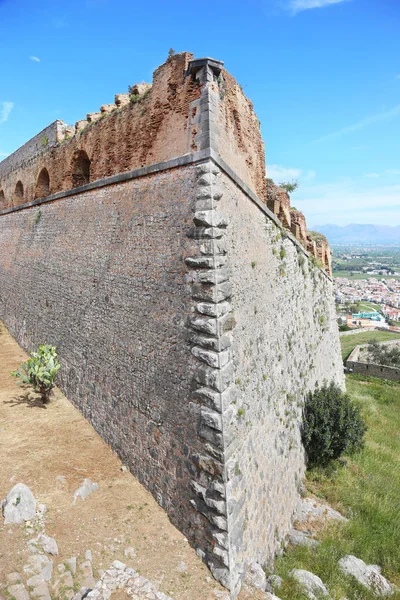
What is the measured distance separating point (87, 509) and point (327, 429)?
21.3 feet

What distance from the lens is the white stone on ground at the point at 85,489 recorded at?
610cm

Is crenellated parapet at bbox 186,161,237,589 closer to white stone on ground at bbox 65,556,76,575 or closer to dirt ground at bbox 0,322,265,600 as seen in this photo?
dirt ground at bbox 0,322,265,600

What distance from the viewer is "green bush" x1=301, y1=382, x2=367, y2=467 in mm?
9633

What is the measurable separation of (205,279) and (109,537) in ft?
14.0

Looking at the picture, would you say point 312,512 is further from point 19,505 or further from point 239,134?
point 239,134

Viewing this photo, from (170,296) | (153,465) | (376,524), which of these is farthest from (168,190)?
(376,524)

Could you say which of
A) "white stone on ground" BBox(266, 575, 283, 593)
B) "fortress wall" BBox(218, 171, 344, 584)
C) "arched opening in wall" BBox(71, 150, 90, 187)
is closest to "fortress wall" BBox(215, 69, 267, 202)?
"fortress wall" BBox(218, 171, 344, 584)

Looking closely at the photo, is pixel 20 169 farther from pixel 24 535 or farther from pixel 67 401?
pixel 24 535

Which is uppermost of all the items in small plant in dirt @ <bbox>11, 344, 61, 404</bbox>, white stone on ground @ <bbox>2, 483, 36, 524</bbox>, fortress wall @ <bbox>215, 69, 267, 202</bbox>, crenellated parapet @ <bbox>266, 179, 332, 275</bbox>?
fortress wall @ <bbox>215, 69, 267, 202</bbox>

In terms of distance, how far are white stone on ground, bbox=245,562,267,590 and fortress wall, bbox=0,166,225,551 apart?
0.87 meters

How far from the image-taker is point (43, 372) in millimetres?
8945

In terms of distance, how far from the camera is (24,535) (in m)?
5.06

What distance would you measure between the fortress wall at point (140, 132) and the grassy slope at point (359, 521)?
7762 mm

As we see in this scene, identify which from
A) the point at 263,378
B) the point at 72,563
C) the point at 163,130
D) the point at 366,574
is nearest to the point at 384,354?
the point at 366,574
